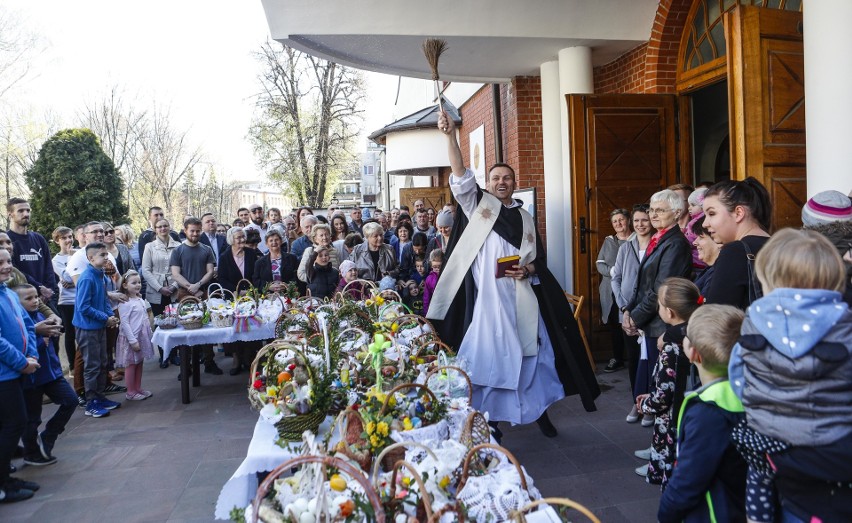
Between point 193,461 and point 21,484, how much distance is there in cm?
Result: 112

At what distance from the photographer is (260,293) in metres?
7.06

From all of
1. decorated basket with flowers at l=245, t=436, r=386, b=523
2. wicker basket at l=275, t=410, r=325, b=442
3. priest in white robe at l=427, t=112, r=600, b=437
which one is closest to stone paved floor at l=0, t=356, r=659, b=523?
priest in white robe at l=427, t=112, r=600, b=437

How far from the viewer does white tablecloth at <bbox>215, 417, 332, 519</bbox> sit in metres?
2.58

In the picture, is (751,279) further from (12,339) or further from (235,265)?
(235,265)

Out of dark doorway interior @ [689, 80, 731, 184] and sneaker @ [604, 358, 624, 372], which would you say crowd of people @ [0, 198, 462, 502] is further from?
dark doorway interior @ [689, 80, 731, 184]

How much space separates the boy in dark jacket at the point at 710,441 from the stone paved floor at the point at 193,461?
1.39 metres

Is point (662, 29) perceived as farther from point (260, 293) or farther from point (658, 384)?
point (260, 293)

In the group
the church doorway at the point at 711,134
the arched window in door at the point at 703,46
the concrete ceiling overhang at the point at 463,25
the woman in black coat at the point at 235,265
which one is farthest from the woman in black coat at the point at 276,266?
the church doorway at the point at 711,134

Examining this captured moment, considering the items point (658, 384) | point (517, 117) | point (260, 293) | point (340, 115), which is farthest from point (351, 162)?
point (658, 384)

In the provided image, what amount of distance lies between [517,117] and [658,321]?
5.04 m

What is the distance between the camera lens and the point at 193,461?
471 centimetres

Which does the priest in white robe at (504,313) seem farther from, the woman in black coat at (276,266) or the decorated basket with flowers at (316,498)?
the woman in black coat at (276,266)

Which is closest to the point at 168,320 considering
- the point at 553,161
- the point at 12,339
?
the point at 12,339

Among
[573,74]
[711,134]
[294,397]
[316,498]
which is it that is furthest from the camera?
[711,134]
